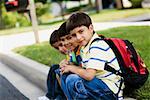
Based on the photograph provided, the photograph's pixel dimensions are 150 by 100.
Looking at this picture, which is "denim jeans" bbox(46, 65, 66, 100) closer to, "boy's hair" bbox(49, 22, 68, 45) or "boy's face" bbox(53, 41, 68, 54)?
"boy's face" bbox(53, 41, 68, 54)

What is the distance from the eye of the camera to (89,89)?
4.20 meters

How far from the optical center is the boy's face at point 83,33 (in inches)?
165

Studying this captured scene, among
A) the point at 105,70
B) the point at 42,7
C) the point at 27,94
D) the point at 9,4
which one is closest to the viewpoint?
the point at 105,70

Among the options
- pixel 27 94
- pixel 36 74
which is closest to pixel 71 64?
pixel 27 94

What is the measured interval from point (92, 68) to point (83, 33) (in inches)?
15.4

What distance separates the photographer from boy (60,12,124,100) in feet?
13.3

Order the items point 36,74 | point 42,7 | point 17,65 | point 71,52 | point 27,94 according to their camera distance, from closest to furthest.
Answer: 1. point 71,52
2. point 27,94
3. point 36,74
4. point 17,65
5. point 42,7

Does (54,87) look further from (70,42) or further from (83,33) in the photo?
(83,33)

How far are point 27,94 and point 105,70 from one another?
103 inches

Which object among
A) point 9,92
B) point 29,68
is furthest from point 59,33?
point 29,68

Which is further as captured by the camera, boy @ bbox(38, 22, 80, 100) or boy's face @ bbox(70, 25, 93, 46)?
boy @ bbox(38, 22, 80, 100)

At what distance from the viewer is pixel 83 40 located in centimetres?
423

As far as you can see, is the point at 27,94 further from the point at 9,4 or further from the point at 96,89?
the point at 9,4

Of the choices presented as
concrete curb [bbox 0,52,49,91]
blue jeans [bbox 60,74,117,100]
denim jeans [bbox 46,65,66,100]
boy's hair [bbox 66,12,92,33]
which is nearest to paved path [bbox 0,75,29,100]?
concrete curb [bbox 0,52,49,91]
